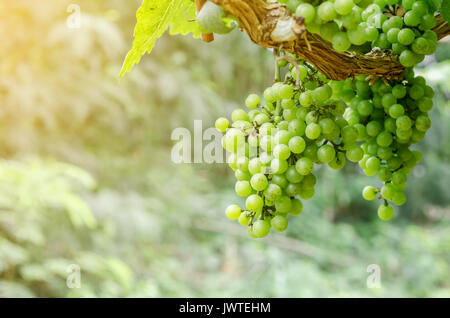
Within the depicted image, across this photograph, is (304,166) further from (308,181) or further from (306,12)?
(306,12)

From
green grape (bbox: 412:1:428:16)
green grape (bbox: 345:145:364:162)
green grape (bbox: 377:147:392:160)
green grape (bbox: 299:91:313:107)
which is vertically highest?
green grape (bbox: 412:1:428:16)

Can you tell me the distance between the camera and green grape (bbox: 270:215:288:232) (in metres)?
0.31

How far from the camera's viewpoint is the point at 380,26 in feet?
1.17

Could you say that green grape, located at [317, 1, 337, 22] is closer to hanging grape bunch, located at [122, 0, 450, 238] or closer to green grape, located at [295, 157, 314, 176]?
hanging grape bunch, located at [122, 0, 450, 238]

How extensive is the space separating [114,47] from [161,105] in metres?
0.71

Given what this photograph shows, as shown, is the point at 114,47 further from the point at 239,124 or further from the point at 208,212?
the point at 239,124

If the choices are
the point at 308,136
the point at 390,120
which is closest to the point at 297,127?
the point at 308,136

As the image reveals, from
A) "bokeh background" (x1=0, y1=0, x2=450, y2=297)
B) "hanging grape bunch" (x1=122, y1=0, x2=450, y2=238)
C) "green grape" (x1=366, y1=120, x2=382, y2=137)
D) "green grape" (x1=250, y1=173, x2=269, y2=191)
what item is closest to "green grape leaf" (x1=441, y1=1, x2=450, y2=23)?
"hanging grape bunch" (x1=122, y1=0, x2=450, y2=238)

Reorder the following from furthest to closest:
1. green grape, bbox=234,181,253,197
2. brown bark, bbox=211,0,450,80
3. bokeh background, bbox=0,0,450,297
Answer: bokeh background, bbox=0,0,450,297 < green grape, bbox=234,181,253,197 < brown bark, bbox=211,0,450,80

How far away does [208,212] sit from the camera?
99.9 inches

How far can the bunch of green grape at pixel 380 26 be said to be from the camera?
9.6 inches

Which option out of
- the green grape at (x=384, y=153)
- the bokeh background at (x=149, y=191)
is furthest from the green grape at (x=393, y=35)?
the bokeh background at (x=149, y=191)

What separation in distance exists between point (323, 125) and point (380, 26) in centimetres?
12
